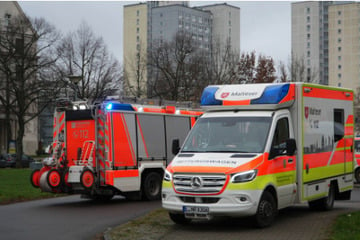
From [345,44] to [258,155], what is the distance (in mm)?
131923

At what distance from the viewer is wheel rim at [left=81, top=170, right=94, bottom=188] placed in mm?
16281

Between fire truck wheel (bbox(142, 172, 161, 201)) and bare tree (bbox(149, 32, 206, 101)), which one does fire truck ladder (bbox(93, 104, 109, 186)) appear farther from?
bare tree (bbox(149, 32, 206, 101))

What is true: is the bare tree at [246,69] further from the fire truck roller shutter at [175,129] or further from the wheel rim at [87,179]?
the wheel rim at [87,179]

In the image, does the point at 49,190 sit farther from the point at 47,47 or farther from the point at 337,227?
the point at 47,47

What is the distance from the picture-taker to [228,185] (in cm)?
1077

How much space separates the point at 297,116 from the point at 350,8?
13056cm

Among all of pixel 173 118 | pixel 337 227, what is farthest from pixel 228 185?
pixel 173 118

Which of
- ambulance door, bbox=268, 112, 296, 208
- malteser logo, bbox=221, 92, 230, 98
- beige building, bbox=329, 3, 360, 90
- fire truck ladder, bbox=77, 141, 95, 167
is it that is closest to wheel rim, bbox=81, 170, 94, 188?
fire truck ladder, bbox=77, 141, 95, 167

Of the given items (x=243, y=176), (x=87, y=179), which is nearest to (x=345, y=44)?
(x=87, y=179)

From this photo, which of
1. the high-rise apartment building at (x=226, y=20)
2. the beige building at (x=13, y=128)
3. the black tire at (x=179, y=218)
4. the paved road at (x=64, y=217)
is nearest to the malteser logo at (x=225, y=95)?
the black tire at (x=179, y=218)

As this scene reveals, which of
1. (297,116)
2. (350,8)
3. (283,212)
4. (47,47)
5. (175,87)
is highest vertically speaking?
(350,8)

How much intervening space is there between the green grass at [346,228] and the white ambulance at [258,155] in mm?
1043

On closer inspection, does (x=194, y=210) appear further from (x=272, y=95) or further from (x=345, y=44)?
(x=345, y=44)

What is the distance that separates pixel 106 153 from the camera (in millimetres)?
16906
